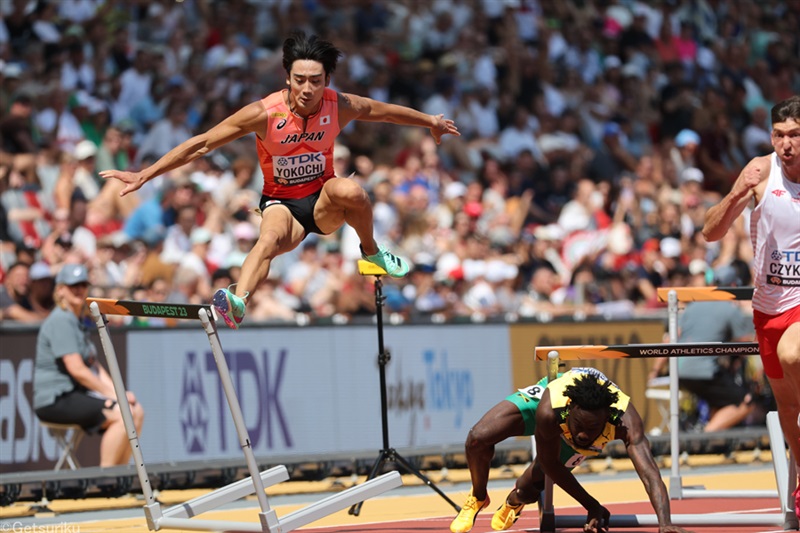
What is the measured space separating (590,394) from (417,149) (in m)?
12.2

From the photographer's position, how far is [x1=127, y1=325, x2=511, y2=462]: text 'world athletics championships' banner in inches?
→ 527

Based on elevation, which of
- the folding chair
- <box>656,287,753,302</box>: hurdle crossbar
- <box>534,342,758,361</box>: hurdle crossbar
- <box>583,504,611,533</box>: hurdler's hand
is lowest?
<box>583,504,611,533</box>: hurdler's hand

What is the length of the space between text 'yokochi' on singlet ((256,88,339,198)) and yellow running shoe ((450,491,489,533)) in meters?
2.41

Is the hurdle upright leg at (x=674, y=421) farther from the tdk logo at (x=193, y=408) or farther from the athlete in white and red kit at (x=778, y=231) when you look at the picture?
the tdk logo at (x=193, y=408)

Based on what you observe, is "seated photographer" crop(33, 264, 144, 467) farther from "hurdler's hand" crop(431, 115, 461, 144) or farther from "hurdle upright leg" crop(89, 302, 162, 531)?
"hurdler's hand" crop(431, 115, 461, 144)

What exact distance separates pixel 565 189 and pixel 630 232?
1592 mm

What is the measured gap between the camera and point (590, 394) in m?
8.24

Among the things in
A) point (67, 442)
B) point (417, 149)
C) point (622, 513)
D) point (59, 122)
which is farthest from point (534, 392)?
point (417, 149)

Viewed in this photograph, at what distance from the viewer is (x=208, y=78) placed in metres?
19.6

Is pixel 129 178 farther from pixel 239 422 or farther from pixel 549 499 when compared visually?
pixel 549 499

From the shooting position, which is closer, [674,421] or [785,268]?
[785,268]

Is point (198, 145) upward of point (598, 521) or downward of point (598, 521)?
upward

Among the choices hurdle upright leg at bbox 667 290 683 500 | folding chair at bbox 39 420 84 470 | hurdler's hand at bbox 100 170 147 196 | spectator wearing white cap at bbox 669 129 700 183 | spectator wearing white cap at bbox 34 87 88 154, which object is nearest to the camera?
hurdler's hand at bbox 100 170 147 196

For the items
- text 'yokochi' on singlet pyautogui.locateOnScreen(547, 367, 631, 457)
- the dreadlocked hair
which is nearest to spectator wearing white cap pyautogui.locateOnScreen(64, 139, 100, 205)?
text 'yokochi' on singlet pyautogui.locateOnScreen(547, 367, 631, 457)
